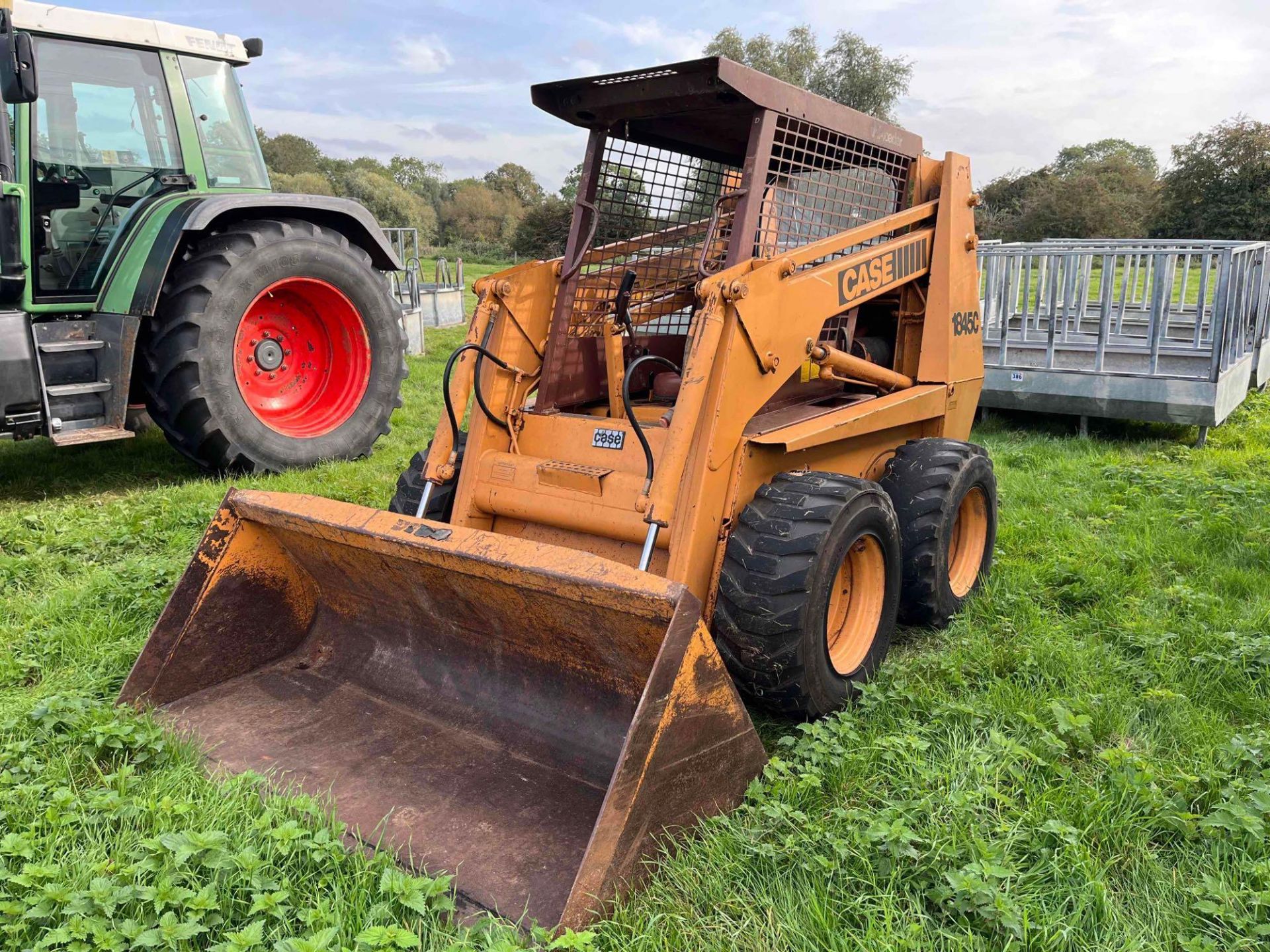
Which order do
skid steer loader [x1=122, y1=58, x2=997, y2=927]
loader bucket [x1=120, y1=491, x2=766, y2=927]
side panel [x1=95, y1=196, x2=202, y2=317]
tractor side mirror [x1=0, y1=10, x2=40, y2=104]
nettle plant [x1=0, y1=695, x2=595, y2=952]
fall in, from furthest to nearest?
side panel [x1=95, y1=196, x2=202, y2=317], tractor side mirror [x1=0, y1=10, x2=40, y2=104], skid steer loader [x1=122, y1=58, x2=997, y2=927], loader bucket [x1=120, y1=491, x2=766, y2=927], nettle plant [x1=0, y1=695, x2=595, y2=952]

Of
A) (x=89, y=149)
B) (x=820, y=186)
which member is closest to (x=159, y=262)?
(x=89, y=149)

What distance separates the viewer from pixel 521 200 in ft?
158

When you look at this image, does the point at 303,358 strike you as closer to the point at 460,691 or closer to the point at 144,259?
the point at 144,259

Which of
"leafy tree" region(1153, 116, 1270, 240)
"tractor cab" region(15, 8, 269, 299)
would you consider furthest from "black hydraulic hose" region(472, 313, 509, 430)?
"leafy tree" region(1153, 116, 1270, 240)

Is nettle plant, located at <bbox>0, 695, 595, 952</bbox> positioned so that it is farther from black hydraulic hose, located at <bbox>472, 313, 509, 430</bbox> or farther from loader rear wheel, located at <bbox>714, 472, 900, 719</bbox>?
black hydraulic hose, located at <bbox>472, 313, 509, 430</bbox>

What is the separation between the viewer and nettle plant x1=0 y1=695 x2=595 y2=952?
2.08 metres

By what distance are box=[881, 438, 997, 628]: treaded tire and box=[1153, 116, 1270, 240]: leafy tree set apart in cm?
2423

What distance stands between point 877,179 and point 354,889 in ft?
10.8

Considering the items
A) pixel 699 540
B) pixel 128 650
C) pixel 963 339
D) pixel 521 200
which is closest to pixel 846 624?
pixel 699 540

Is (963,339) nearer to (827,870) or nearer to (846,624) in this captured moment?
(846,624)

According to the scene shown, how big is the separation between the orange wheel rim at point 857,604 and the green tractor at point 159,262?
409 centimetres

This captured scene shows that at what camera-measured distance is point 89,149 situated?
588 cm

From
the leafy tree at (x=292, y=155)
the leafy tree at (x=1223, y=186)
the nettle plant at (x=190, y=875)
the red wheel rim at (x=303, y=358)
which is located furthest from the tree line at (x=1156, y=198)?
the leafy tree at (x=292, y=155)

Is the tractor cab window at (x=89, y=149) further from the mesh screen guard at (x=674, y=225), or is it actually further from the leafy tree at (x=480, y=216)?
the leafy tree at (x=480, y=216)
